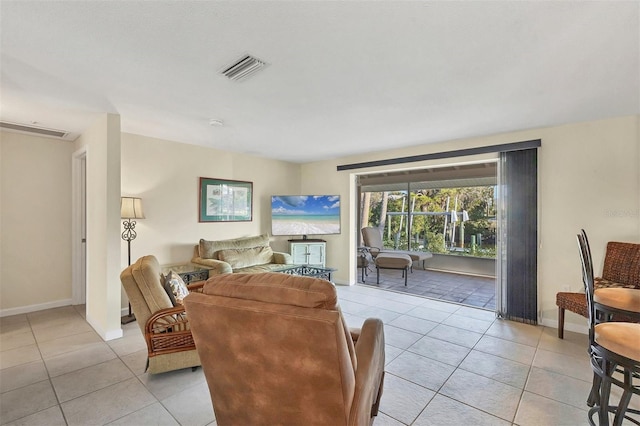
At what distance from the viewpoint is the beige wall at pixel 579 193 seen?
119 inches

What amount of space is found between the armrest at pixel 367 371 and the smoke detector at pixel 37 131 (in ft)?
14.6

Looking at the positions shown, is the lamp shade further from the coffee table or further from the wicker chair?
the wicker chair

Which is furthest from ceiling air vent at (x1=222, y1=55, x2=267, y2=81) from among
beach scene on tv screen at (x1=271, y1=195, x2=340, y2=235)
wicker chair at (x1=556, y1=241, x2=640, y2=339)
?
wicker chair at (x1=556, y1=241, x2=640, y2=339)

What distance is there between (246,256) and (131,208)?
1.73m

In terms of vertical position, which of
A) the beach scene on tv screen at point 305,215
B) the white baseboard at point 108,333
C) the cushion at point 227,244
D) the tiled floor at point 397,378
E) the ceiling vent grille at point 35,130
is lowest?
the tiled floor at point 397,378

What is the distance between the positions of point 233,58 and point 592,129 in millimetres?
3841

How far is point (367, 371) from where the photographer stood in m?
1.34

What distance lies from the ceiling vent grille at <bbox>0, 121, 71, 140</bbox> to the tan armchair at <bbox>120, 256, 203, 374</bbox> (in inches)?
108

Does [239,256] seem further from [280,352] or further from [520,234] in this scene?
[520,234]

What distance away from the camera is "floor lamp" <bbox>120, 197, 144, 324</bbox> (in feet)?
11.4

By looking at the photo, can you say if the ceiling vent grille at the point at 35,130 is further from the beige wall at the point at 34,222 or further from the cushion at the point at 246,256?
the cushion at the point at 246,256

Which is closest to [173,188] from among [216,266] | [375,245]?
[216,266]

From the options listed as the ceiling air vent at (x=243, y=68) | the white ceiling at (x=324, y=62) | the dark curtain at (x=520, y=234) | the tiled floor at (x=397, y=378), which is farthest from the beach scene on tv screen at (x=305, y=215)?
the ceiling air vent at (x=243, y=68)

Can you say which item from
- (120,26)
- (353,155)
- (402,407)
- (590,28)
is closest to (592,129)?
(590,28)
